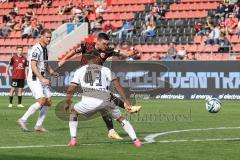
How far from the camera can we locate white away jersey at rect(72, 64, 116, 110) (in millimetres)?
12938

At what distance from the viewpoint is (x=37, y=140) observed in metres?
14.2

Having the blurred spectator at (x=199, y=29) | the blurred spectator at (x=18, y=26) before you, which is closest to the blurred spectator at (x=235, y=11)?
the blurred spectator at (x=199, y=29)

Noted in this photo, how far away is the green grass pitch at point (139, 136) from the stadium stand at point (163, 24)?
45.8 ft

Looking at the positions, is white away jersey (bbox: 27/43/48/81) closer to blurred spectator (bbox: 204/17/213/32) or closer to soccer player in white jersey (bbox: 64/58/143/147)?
soccer player in white jersey (bbox: 64/58/143/147)

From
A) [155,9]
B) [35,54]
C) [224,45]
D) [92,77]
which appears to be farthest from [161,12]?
[92,77]

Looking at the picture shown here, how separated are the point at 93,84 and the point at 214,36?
23.4 m

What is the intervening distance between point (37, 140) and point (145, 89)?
19305mm

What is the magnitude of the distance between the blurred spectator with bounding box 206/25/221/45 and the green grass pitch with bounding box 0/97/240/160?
13543 millimetres

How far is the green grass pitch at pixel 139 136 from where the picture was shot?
38.3 ft

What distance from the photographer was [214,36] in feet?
117

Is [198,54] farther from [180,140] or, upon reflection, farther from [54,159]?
[54,159]

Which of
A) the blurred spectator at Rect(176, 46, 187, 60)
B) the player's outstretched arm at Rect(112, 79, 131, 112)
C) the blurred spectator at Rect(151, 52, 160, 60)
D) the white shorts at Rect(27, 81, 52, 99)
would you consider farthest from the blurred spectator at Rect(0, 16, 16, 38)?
the player's outstretched arm at Rect(112, 79, 131, 112)

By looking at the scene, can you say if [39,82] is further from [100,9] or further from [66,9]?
[66,9]

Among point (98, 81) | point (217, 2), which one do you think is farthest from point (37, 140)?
point (217, 2)
